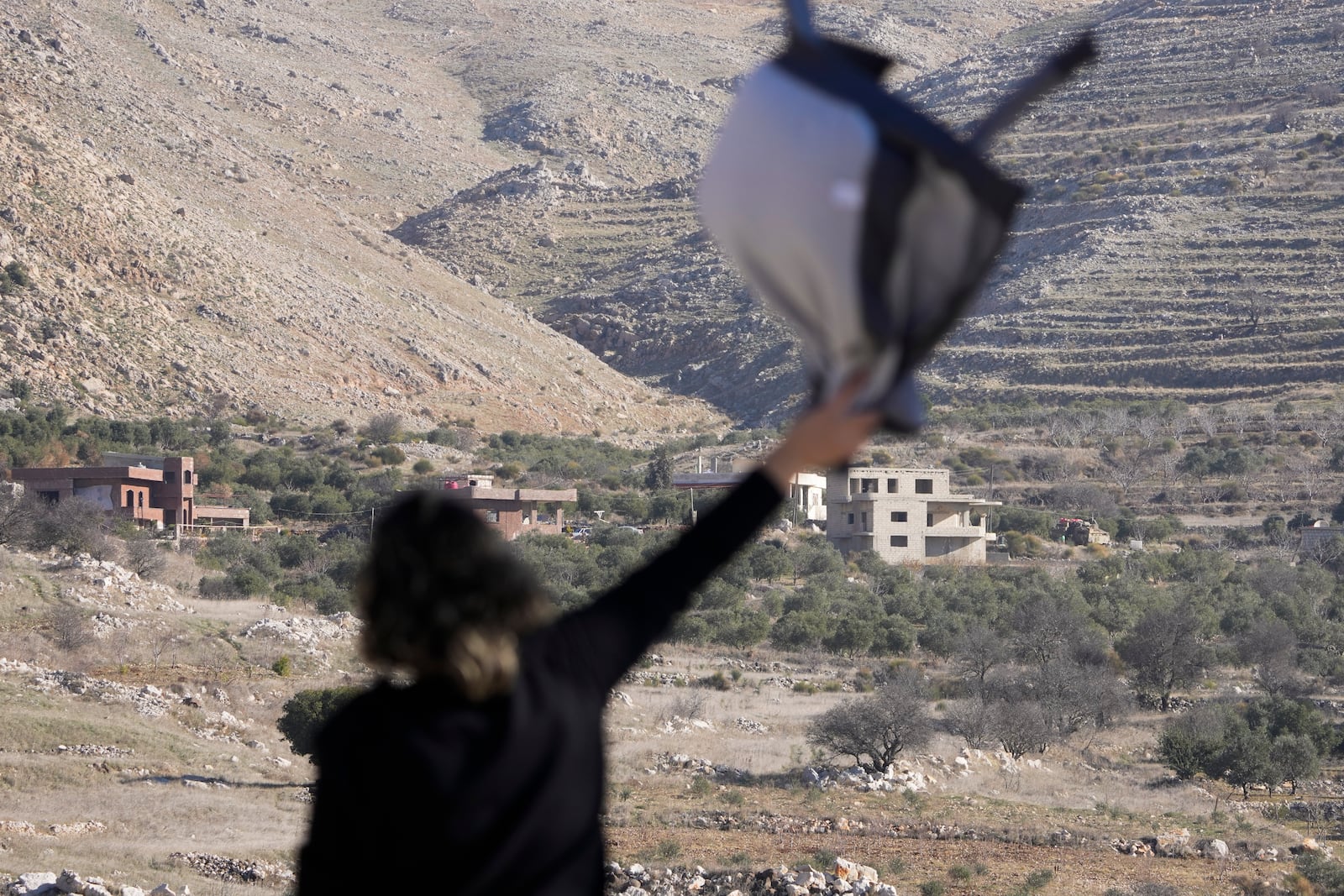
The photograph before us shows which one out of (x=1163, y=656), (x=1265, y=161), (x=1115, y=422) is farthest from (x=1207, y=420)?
(x=1163, y=656)

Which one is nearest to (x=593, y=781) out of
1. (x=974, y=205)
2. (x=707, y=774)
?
(x=974, y=205)

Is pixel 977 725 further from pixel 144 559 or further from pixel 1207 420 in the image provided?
pixel 1207 420

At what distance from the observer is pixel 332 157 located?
93.6 m

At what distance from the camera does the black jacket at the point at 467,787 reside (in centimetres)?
145

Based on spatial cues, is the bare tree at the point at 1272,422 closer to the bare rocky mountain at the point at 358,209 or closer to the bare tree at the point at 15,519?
the bare rocky mountain at the point at 358,209

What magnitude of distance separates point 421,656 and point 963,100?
99162 millimetres

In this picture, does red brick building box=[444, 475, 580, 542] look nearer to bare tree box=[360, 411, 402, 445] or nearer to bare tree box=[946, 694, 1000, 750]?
bare tree box=[360, 411, 402, 445]

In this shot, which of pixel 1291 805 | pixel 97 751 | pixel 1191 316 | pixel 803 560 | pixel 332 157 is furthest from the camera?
pixel 332 157

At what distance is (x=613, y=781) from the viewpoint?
2158cm

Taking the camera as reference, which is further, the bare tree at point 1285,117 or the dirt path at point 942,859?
the bare tree at point 1285,117

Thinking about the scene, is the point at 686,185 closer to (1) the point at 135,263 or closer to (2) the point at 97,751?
(1) the point at 135,263

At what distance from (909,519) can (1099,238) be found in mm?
32074

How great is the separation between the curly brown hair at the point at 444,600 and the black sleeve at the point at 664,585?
148 mm

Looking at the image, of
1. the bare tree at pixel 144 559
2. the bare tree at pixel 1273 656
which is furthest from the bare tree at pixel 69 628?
the bare tree at pixel 1273 656
